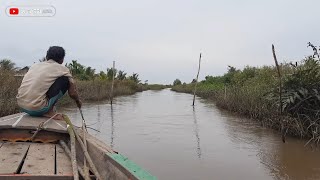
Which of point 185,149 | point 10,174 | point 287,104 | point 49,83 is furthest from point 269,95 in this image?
point 10,174

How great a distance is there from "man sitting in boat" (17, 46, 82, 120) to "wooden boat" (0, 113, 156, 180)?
0.48 ft

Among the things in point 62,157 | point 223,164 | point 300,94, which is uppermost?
point 300,94

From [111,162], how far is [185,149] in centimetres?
404

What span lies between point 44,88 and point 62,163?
51.8 inches

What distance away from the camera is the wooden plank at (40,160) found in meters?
2.51

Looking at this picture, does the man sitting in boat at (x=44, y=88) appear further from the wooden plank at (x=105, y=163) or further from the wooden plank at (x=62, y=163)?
the wooden plank at (x=105, y=163)

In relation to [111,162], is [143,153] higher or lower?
lower

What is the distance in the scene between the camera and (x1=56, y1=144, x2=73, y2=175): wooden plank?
2.54m

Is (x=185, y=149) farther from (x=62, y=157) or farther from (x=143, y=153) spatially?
(x=62, y=157)

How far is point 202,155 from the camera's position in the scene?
5961 mm

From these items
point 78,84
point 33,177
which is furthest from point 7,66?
point 33,177

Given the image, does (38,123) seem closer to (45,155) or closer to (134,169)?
(45,155)

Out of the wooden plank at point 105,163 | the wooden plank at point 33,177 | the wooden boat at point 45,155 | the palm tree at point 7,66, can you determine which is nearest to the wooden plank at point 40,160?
the wooden boat at point 45,155

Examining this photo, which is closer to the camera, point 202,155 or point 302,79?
point 202,155
